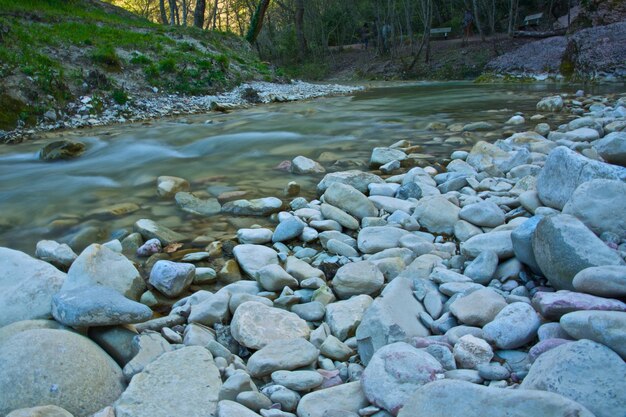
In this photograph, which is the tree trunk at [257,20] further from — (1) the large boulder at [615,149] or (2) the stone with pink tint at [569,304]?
(2) the stone with pink tint at [569,304]

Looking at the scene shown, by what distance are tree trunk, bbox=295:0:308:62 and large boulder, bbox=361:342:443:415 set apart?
92.0 feet

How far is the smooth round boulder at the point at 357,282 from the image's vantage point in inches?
103

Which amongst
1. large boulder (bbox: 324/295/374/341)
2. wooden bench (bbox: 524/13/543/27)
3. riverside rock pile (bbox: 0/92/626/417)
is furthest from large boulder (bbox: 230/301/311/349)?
wooden bench (bbox: 524/13/543/27)

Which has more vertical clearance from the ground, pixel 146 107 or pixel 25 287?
pixel 146 107

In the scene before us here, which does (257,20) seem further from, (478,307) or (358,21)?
(478,307)

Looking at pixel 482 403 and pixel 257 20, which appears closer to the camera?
pixel 482 403

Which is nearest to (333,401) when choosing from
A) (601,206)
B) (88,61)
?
(601,206)

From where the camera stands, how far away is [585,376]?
1.53 m

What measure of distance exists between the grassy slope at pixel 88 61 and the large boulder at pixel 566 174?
7.85 m

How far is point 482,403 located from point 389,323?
67 centimetres

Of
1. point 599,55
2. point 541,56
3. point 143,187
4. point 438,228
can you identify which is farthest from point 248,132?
point 541,56

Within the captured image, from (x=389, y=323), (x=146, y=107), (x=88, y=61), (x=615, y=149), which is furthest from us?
(x=88, y=61)

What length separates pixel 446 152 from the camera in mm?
5711

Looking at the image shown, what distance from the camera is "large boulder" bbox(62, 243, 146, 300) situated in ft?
8.32
